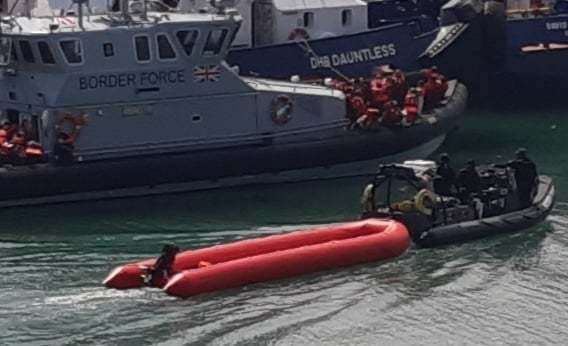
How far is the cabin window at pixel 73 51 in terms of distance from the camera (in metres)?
20.9

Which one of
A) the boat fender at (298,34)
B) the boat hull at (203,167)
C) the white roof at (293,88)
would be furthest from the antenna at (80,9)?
the boat fender at (298,34)

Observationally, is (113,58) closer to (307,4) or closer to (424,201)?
(424,201)

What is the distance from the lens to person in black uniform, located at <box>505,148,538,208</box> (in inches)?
770

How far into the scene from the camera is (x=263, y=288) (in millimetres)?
16609

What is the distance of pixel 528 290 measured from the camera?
1677 cm

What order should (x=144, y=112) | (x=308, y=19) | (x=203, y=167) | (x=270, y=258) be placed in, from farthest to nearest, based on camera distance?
(x=308, y=19) → (x=203, y=167) → (x=144, y=112) → (x=270, y=258)

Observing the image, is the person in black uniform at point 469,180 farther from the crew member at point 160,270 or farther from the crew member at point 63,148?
the crew member at point 63,148

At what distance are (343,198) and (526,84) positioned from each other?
32.4 feet

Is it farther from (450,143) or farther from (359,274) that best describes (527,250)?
(450,143)

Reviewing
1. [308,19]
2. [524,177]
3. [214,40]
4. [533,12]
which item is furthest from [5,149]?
[533,12]

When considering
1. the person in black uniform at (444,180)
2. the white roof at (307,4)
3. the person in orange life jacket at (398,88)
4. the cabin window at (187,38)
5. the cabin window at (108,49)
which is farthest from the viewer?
the white roof at (307,4)

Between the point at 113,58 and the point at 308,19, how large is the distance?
29.5ft

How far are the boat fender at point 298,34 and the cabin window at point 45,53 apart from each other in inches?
350

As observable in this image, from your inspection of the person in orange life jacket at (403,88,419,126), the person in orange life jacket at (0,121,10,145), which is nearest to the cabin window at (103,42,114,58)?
the person in orange life jacket at (0,121,10,145)
